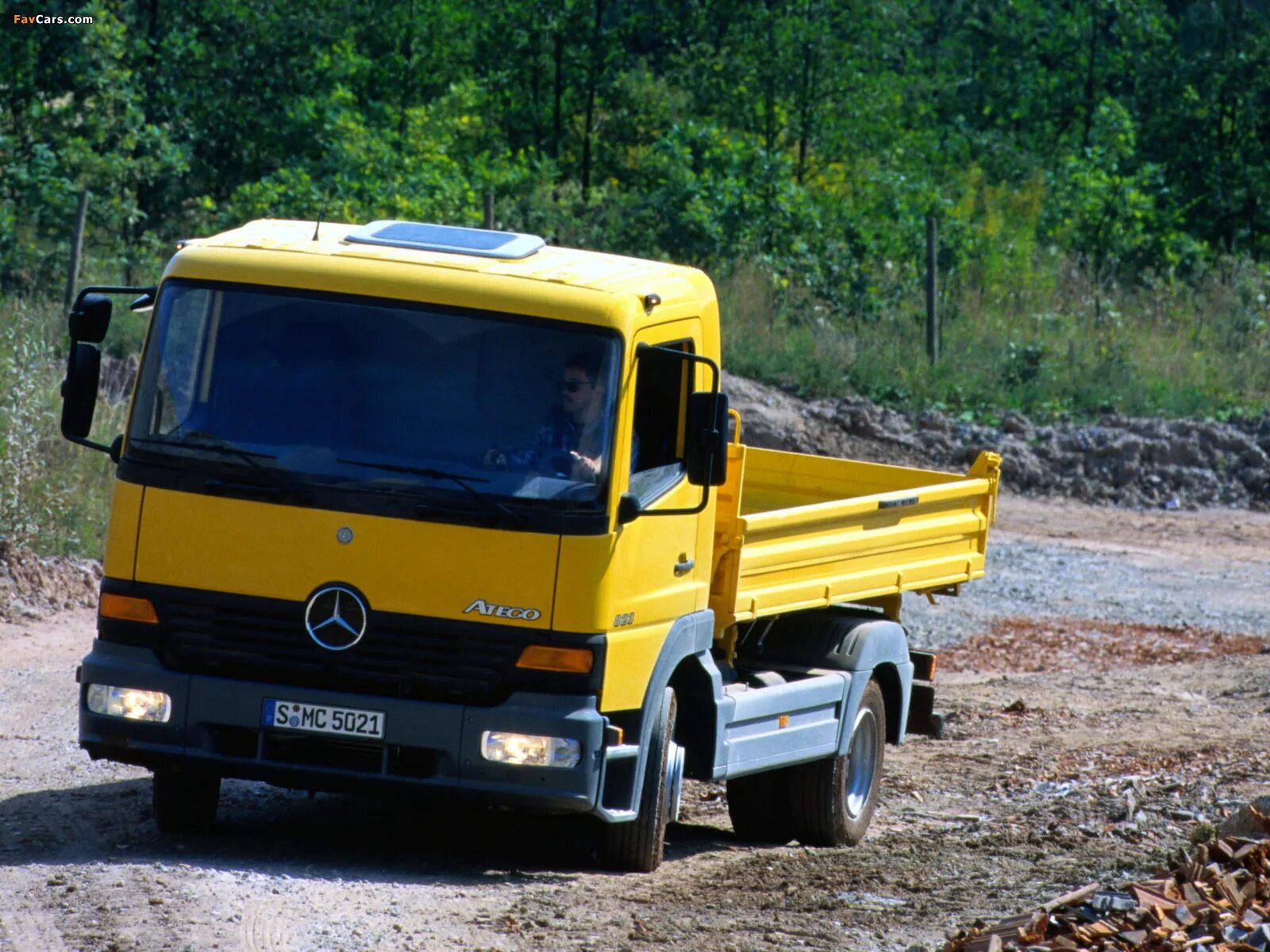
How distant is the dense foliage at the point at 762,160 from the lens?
24969mm

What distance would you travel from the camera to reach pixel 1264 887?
601 cm

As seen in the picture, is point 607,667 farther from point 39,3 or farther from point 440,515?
point 39,3

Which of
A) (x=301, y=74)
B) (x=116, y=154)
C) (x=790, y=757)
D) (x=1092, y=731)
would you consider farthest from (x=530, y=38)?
(x=790, y=757)

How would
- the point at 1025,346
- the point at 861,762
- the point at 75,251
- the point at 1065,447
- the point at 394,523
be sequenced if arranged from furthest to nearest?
the point at 1025,346 → the point at 1065,447 → the point at 75,251 → the point at 861,762 → the point at 394,523

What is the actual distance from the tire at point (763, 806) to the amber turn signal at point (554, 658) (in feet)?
7.65

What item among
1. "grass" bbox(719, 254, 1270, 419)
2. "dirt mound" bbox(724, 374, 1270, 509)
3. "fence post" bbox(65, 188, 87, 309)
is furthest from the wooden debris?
"grass" bbox(719, 254, 1270, 419)

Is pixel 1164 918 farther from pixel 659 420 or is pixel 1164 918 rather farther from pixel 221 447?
pixel 221 447

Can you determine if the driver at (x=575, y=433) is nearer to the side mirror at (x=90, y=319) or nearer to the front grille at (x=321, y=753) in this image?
the front grille at (x=321, y=753)

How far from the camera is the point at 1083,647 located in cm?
1538

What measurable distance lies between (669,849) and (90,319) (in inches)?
137

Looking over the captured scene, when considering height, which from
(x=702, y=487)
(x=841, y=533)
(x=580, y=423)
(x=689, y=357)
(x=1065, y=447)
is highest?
(x=689, y=357)

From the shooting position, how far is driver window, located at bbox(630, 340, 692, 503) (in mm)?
6969

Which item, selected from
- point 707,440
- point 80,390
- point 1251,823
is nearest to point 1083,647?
point 1251,823

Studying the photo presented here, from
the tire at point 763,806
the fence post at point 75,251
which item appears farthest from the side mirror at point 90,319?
the fence post at point 75,251
